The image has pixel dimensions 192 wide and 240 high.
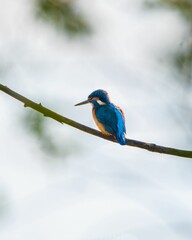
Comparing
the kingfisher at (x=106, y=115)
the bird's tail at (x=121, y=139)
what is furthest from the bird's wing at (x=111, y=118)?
the bird's tail at (x=121, y=139)

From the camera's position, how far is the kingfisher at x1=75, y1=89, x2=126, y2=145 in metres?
4.67

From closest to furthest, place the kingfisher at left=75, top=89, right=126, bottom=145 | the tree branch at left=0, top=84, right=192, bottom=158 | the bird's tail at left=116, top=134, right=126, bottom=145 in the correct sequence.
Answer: the tree branch at left=0, top=84, right=192, bottom=158, the bird's tail at left=116, top=134, right=126, bottom=145, the kingfisher at left=75, top=89, right=126, bottom=145

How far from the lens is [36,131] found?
3883mm

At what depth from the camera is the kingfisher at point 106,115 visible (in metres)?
4.67

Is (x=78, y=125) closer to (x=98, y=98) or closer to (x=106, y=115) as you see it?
(x=106, y=115)

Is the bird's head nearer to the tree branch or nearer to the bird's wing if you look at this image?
the bird's wing

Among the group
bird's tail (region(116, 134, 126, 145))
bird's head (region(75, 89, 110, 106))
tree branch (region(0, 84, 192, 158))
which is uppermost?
tree branch (region(0, 84, 192, 158))

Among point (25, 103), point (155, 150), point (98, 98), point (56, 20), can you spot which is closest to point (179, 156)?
point (155, 150)

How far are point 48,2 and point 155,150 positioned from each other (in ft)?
4.27

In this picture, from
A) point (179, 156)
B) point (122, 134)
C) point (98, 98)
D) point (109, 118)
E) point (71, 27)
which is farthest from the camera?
point (98, 98)

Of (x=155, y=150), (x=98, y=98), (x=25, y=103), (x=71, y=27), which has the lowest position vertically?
(x=98, y=98)

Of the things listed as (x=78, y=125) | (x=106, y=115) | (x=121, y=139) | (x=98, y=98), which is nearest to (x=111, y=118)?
(x=106, y=115)

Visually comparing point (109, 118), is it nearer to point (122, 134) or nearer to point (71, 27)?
point (122, 134)

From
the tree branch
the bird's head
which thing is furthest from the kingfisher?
the tree branch
